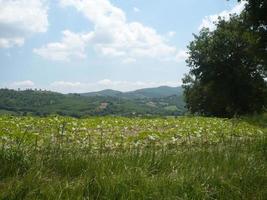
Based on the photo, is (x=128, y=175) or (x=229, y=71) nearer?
(x=128, y=175)

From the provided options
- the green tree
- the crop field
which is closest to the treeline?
the green tree

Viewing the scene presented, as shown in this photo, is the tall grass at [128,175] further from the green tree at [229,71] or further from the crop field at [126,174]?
the green tree at [229,71]

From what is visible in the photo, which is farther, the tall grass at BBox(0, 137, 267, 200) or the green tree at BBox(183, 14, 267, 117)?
the green tree at BBox(183, 14, 267, 117)

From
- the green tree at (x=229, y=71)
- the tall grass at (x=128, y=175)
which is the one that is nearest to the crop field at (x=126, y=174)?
the tall grass at (x=128, y=175)

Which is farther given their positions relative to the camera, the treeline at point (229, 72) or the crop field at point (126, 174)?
the treeline at point (229, 72)

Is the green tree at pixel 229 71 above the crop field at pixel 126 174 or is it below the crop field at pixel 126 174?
above

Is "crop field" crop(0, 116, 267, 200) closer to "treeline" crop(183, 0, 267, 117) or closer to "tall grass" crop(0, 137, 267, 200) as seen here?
"tall grass" crop(0, 137, 267, 200)

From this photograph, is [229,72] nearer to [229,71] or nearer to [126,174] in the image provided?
[229,71]

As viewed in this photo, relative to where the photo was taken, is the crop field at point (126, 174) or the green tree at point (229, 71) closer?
the crop field at point (126, 174)

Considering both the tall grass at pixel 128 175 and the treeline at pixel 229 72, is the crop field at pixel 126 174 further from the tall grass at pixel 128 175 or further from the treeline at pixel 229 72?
the treeline at pixel 229 72

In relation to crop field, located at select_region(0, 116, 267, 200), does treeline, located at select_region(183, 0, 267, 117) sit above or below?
above

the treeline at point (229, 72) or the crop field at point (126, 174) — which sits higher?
the treeline at point (229, 72)

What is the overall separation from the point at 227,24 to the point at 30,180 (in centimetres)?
5185

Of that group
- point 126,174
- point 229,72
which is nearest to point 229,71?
point 229,72
